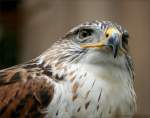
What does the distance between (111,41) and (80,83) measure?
17 cm

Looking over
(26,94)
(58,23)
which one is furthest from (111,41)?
(58,23)

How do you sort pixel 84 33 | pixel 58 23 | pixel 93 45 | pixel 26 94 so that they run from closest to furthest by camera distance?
pixel 26 94
pixel 93 45
pixel 84 33
pixel 58 23

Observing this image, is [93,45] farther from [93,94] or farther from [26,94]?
[26,94]

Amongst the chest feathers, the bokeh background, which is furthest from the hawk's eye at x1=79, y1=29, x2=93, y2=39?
the bokeh background

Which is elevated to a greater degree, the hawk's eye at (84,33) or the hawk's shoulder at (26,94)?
the hawk's eye at (84,33)

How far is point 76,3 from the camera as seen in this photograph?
16.1 ft

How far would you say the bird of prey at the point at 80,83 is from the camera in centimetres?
259

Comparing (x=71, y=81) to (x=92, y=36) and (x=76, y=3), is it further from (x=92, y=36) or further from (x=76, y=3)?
(x=76, y=3)

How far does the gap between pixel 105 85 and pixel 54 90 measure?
0.17 m

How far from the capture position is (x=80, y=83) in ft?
8.71

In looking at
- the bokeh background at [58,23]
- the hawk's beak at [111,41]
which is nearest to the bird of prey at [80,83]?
the hawk's beak at [111,41]

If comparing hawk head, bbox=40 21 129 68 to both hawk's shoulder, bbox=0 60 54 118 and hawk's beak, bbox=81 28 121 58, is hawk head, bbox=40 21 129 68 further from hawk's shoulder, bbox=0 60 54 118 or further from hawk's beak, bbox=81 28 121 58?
hawk's shoulder, bbox=0 60 54 118

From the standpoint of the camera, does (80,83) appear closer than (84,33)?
Yes

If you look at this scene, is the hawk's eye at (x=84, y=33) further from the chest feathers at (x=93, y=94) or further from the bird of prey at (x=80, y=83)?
the chest feathers at (x=93, y=94)
